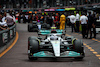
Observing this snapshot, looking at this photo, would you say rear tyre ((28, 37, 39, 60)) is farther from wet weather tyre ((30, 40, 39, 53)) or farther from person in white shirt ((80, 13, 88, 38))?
person in white shirt ((80, 13, 88, 38))

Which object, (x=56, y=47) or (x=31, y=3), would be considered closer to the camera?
(x=56, y=47)

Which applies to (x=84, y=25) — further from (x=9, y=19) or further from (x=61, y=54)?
(x=61, y=54)

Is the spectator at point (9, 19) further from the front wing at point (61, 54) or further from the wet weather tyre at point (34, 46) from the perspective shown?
the front wing at point (61, 54)

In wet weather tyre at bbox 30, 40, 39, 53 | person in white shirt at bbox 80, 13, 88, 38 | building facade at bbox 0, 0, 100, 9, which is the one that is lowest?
building facade at bbox 0, 0, 100, 9

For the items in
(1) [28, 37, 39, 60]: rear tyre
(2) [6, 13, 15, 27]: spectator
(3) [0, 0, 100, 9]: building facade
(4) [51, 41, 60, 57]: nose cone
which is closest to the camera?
(4) [51, 41, 60, 57]: nose cone

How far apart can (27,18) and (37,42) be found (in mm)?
49542

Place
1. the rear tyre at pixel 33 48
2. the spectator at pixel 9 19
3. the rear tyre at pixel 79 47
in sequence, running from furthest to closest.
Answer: the spectator at pixel 9 19 < the rear tyre at pixel 79 47 < the rear tyre at pixel 33 48

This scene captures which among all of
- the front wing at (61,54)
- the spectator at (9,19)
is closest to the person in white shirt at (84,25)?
the spectator at (9,19)

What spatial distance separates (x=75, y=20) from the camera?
32.4 m

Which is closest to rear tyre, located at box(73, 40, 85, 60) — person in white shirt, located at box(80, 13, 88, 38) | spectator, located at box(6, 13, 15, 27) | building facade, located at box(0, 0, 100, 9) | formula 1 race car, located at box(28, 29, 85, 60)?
formula 1 race car, located at box(28, 29, 85, 60)

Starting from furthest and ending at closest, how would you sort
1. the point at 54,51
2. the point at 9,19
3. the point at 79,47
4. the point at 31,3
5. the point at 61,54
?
the point at 31,3, the point at 9,19, the point at 79,47, the point at 61,54, the point at 54,51

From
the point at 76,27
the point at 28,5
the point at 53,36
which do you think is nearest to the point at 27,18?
the point at 76,27

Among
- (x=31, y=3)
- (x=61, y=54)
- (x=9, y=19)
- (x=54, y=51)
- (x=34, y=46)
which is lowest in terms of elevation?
(x=31, y=3)

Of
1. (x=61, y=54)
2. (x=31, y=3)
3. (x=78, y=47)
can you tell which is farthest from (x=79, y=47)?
(x=31, y=3)
